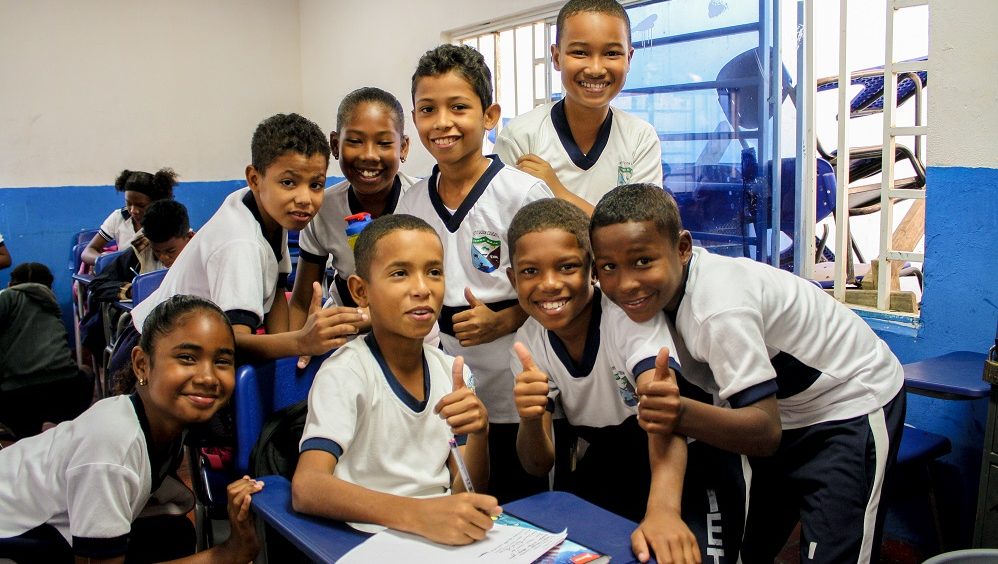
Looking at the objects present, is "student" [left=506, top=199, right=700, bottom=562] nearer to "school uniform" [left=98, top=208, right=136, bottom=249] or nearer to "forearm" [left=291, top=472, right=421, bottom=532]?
"forearm" [left=291, top=472, right=421, bottom=532]

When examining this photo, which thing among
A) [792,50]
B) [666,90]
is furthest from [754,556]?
[666,90]

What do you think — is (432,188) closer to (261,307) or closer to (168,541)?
(261,307)

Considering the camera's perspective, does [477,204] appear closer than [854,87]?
Yes

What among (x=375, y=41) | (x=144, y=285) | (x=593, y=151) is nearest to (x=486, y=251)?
(x=593, y=151)

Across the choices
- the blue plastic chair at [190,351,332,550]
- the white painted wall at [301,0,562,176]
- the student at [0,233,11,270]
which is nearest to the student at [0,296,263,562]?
the blue plastic chair at [190,351,332,550]

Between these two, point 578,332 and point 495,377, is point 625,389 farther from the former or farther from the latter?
point 495,377

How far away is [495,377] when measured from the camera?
1847 mm

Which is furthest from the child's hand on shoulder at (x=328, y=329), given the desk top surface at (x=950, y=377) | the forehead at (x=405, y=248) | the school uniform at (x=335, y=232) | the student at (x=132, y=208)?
the student at (x=132, y=208)

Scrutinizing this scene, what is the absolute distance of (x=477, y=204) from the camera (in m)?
1.85

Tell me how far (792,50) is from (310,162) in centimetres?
222

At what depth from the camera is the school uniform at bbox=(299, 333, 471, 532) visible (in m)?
1.42

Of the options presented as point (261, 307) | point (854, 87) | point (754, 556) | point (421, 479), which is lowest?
point (754, 556)

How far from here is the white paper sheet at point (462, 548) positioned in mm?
1110

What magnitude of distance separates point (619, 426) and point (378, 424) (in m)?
0.49
